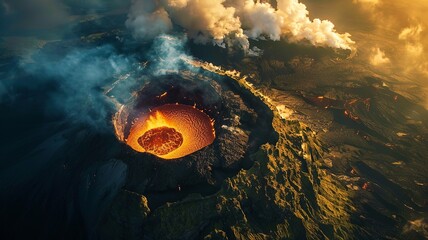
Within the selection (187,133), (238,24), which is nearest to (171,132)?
(187,133)

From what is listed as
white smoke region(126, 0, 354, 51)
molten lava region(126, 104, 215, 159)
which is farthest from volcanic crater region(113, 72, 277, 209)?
white smoke region(126, 0, 354, 51)

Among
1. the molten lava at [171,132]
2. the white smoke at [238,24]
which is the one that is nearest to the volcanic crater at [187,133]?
the molten lava at [171,132]

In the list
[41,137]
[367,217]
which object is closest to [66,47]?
[41,137]

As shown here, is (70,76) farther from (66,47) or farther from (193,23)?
(193,23)

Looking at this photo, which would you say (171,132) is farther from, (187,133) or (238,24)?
(238,24)

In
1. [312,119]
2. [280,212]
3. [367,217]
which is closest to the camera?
[280,212]

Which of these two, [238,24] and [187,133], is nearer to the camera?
[187,133]
